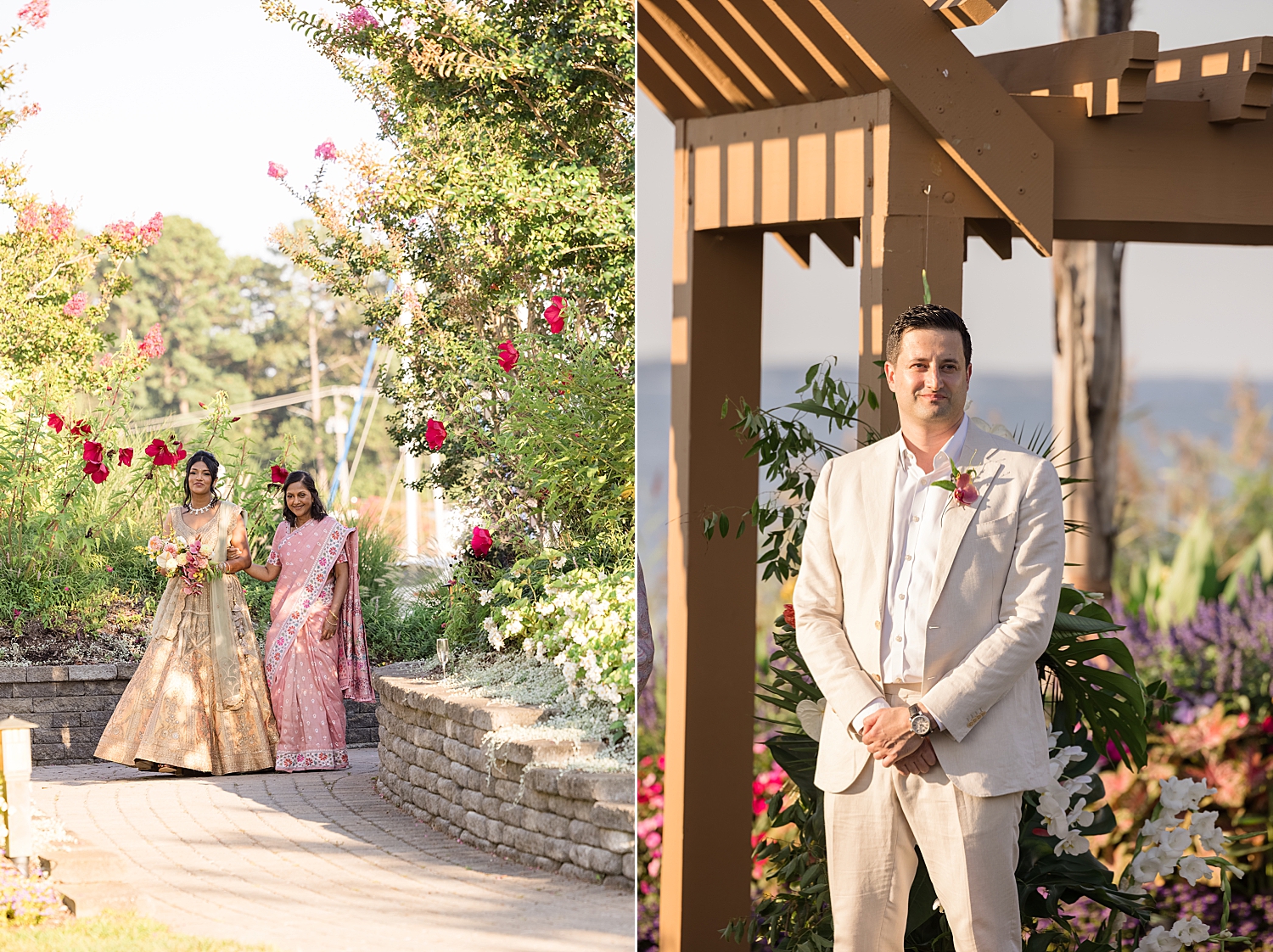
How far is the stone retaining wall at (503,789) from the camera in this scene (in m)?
3.80

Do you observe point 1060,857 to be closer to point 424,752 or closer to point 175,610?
point 424,752

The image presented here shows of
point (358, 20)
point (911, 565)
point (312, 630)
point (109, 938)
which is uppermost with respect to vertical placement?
point (358, 20)

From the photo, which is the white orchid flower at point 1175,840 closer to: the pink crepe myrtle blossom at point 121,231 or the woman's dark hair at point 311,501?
the woman's dark hair at point 311,501

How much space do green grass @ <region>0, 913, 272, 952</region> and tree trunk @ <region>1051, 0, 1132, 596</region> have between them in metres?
3.73

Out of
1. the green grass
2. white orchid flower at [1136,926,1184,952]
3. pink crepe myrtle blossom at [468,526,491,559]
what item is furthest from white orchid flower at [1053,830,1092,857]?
pink crepe myrtle blossom at [468,526,491,559]

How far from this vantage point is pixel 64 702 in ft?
17.9

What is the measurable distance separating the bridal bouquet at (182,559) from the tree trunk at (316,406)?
2.16ft

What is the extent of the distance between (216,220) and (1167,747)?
13.7 feet

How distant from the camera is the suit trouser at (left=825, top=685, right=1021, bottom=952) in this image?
2607 mm

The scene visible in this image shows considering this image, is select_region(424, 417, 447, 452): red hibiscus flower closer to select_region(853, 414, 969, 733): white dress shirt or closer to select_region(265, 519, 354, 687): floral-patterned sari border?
select_region(265, 519, 354, 687): floral-patterned sari border

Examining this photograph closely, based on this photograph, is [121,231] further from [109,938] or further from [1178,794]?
[1178,794]

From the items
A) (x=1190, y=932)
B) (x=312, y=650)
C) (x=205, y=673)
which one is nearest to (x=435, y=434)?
(x=312, y=650)

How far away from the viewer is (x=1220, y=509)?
223 inches

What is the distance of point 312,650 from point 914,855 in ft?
12.0
